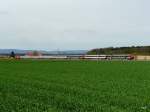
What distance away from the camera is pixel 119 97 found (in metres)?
14.6

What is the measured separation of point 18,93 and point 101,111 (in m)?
5.27

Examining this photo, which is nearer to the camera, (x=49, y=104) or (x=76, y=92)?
(x=49, y=104)

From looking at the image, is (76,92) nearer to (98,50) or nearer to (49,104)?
(49,104)

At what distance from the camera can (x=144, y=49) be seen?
429 feet

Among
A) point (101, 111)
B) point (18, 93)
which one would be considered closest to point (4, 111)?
point (101, 111)

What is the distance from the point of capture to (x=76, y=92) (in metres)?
16.3

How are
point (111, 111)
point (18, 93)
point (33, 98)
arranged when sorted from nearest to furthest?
point (111, 111)
point (33, 98)
point (18, 93)

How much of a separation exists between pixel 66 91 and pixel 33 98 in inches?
98.9

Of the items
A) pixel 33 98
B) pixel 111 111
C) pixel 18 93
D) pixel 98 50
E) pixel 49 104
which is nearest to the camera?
pixel 111 111

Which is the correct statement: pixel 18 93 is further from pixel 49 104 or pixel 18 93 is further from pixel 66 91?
pixel 49 104

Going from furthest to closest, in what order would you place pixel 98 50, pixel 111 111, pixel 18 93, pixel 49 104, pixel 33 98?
pixel 98 50
pixel 18 93
pixel 33 98
pixel 49 104
pixel 111 111

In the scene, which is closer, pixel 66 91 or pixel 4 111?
pixel 4 111

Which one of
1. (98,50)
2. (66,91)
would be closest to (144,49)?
(98,50)

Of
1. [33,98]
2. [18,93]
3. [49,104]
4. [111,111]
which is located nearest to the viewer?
[111,111]
